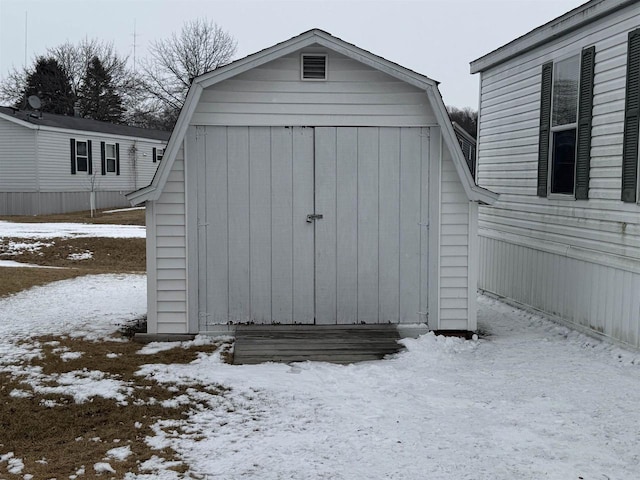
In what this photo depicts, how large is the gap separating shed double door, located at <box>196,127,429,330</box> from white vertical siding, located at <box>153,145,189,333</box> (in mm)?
206

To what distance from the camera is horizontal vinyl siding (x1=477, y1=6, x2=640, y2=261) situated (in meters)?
7.04

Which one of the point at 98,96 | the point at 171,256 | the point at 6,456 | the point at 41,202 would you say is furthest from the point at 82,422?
the point at 98,96

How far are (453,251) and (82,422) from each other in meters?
4.34

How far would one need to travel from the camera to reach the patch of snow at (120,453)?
4.28 m

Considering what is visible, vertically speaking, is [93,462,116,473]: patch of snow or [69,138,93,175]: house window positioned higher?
[69,138,93,175]: house window

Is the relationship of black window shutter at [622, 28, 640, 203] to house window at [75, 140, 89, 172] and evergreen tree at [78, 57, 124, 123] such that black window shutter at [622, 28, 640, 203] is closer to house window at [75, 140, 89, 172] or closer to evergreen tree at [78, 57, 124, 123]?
house window at [75, 140, 89, 172]

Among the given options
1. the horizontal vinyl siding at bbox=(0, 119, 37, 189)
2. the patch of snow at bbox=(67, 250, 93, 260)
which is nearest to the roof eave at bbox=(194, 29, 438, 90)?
the patch of snow at bbox=(67, 250, 93, 260)

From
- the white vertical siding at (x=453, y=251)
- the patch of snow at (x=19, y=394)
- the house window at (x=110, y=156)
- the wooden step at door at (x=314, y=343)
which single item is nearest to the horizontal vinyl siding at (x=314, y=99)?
the white vertical siding at (x=453, y=251)

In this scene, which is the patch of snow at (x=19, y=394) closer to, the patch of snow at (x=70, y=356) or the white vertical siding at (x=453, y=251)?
the patch of snow at (x=70, y=356)

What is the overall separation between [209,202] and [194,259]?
65 cm

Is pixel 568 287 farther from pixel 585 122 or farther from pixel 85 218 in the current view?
pixel 85 218

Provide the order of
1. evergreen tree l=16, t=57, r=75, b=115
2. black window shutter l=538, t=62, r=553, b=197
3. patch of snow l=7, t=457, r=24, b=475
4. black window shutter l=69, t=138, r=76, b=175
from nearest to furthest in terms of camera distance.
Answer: patch of snow l=7, t=457, r=24, b=475 → black window shutter l=538, t=62, r=553, b=197 → black window shutter l=69, t=138, r=76, b=175 → evergreen tree l=16, t=57, r=75, b=115

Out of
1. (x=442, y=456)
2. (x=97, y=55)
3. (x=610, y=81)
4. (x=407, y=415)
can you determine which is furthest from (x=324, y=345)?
(x=97, y=55)

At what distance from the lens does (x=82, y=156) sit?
87.2 ft
